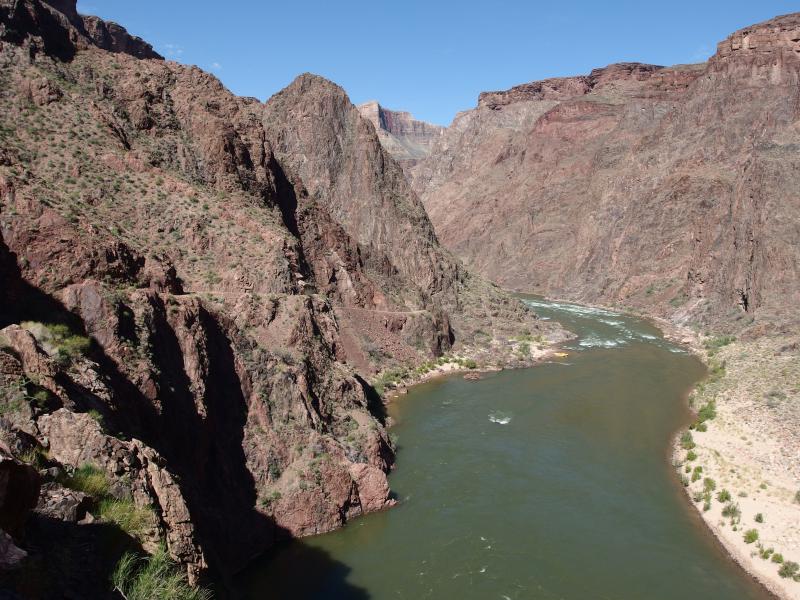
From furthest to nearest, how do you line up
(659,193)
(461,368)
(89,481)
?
(659,193) < (461,368) < (89,481)

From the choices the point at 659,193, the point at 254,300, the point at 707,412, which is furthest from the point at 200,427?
the point at 659,193

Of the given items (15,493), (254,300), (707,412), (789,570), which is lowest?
(789,570)

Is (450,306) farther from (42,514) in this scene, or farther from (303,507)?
(42,514)

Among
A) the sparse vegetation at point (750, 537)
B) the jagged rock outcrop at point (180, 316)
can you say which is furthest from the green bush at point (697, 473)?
the jagged rock outcrop at point (180, 316)

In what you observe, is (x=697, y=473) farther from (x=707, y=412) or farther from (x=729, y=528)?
(x=707, y=412)

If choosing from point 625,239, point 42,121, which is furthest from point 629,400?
point 625,239

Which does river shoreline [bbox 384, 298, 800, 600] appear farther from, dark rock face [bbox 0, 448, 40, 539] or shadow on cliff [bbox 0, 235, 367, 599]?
dark rock face [bbox 0, 448, 40, 539]
